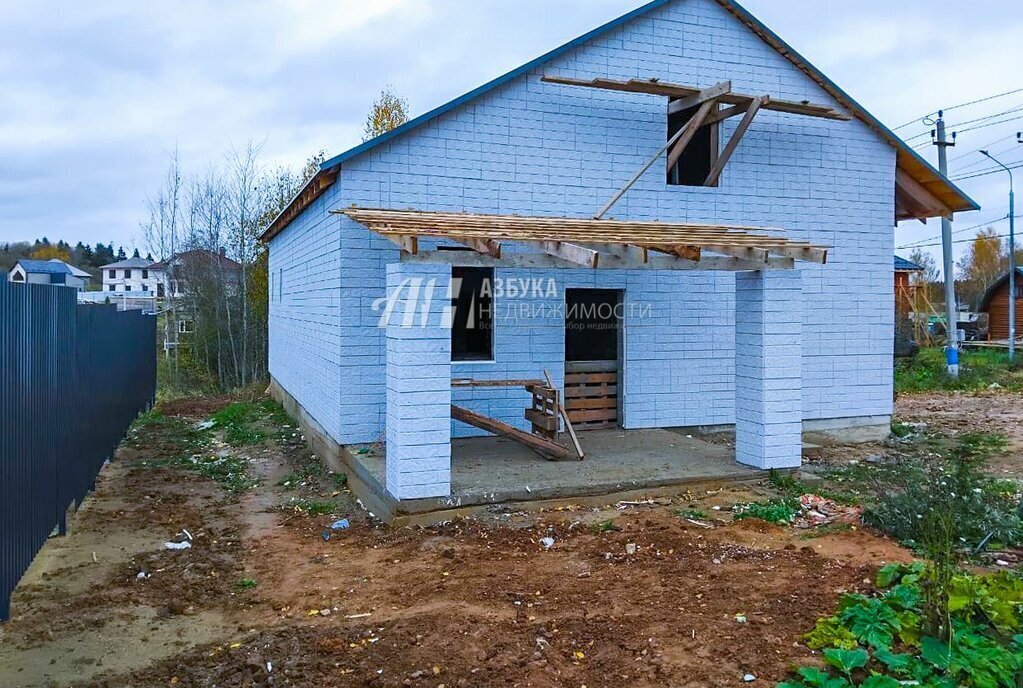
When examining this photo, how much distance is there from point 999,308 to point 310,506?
40.7 meters

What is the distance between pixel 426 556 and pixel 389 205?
4.60 metres

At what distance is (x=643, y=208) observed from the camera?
10898mm

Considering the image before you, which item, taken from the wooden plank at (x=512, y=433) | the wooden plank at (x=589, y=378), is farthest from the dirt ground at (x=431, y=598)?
→ the wooden plank at (x=589, y=378)

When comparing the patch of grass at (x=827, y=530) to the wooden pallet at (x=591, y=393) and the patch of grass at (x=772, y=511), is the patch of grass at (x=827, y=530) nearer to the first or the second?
the patch of grass at (x=772, y=511)

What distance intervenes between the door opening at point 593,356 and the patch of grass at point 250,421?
210 inches

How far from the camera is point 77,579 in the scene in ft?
20.6

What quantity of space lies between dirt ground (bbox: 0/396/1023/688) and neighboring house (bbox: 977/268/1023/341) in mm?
35442

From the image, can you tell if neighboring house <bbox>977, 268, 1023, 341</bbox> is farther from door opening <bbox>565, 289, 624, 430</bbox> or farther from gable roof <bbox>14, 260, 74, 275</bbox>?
gable roof <bbox>14, 260, 74, 275</bbox>

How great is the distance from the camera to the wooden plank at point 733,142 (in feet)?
33.9

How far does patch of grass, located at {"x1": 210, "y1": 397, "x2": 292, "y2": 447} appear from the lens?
13.2 metres

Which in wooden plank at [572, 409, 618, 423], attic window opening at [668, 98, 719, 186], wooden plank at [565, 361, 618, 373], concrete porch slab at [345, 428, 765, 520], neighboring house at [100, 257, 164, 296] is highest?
neighboring house at [100, 257, 164, 296]

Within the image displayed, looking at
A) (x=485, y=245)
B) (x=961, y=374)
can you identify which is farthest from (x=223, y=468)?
(x=961, y=374)

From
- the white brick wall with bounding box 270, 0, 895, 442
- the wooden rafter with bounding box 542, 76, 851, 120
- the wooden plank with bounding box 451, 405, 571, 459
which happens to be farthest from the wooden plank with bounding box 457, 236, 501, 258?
the wooden rafter with bounding box 542, 76, 851, 120

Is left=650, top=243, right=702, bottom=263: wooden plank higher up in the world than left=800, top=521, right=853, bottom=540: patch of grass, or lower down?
higher up
